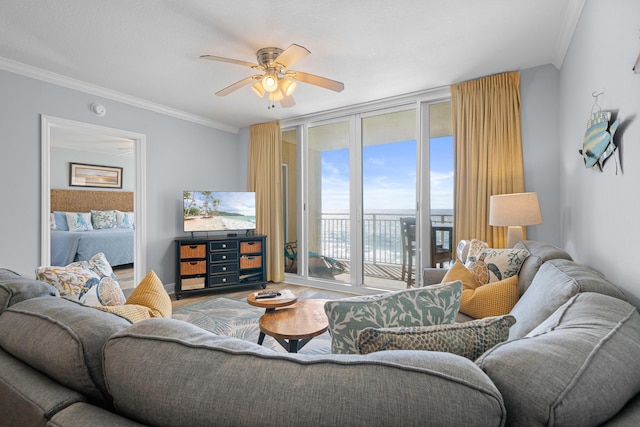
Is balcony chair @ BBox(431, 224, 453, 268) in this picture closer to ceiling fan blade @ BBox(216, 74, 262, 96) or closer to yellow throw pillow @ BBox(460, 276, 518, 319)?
yellow throw pillow @ BBox(460, 276, 518, 319)

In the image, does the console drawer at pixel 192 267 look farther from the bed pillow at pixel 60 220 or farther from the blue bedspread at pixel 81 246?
the bed pillow at pixel 60 220

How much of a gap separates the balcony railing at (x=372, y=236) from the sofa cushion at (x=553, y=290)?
2186 mm

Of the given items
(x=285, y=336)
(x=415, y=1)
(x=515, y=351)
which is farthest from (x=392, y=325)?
(x=415, y=1)

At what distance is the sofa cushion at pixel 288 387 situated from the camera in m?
0.48

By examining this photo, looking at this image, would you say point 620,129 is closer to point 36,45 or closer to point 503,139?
point 503,139

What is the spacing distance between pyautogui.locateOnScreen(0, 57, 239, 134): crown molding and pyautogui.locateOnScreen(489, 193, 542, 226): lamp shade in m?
4.06

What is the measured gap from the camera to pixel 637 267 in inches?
49.5

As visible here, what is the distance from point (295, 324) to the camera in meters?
2.00

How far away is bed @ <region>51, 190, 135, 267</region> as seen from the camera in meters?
5.10

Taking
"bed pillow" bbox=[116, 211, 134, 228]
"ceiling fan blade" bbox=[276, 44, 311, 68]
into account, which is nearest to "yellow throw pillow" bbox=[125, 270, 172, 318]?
"ceiling fan blade" bbox=[276, 44, 311, 68]

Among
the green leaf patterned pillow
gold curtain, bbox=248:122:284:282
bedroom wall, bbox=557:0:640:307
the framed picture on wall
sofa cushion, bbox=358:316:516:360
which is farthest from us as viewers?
the framed picture on wall

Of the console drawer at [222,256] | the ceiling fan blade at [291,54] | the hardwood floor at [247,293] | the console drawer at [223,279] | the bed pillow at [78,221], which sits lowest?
the hardwood floor at [247,293]

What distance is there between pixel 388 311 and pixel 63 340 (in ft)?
2.68

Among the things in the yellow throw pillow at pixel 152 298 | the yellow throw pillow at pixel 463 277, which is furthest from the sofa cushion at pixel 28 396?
the yellow throw pillow at pixel 463 277
